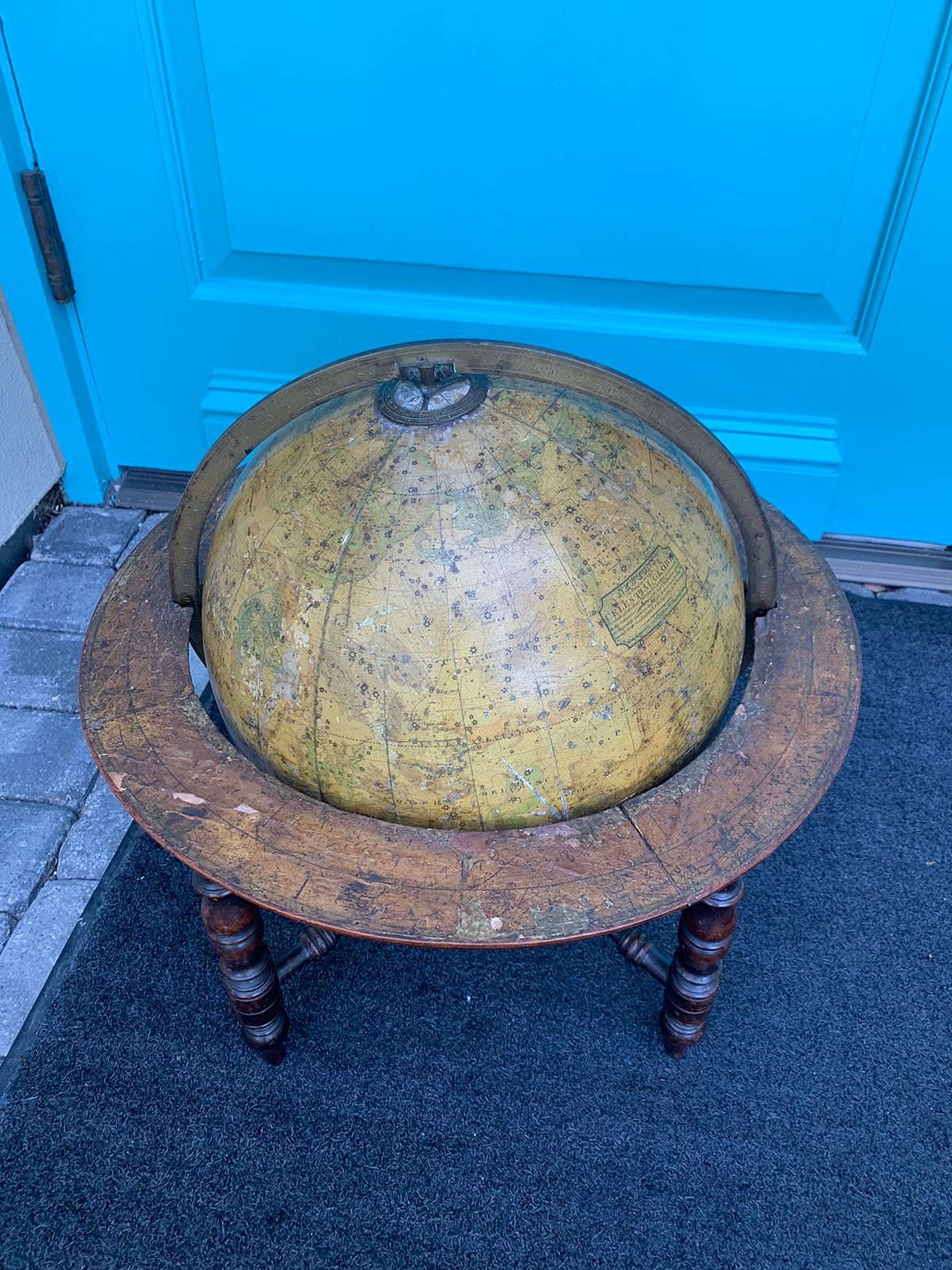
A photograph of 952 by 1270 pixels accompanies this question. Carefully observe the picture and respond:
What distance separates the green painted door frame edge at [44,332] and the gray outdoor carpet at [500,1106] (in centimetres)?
137

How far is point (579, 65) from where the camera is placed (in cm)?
209

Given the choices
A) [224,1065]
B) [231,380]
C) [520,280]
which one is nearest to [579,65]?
[520,280]

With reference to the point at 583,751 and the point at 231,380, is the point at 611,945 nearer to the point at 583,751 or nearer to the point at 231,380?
the point at 583,751

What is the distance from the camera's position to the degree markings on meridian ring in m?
1.28

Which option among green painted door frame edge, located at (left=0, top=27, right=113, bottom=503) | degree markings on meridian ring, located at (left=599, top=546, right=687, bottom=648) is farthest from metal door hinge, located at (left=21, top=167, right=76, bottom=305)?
degree markings on meridian ring, located at (left=599, top=546, right=687, bottom=648)

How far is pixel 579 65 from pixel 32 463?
6.21 ft

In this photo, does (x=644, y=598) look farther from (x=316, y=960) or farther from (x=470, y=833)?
(x=316, y=960)

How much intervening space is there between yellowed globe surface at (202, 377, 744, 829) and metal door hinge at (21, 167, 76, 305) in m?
1.59

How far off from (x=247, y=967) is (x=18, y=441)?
1.84 metres

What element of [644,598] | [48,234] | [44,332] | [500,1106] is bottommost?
[500,1106]

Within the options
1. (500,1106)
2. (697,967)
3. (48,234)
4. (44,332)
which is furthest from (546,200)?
(500,1106)

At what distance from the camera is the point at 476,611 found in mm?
1239

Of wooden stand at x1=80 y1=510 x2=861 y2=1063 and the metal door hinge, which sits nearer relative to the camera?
wooden stand at x1=80 y1=510 x2=861 y2=1063

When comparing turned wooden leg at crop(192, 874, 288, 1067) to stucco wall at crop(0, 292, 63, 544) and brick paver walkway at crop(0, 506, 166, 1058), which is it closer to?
brick paver walkway at crop(0, 506, 166, 1058)
